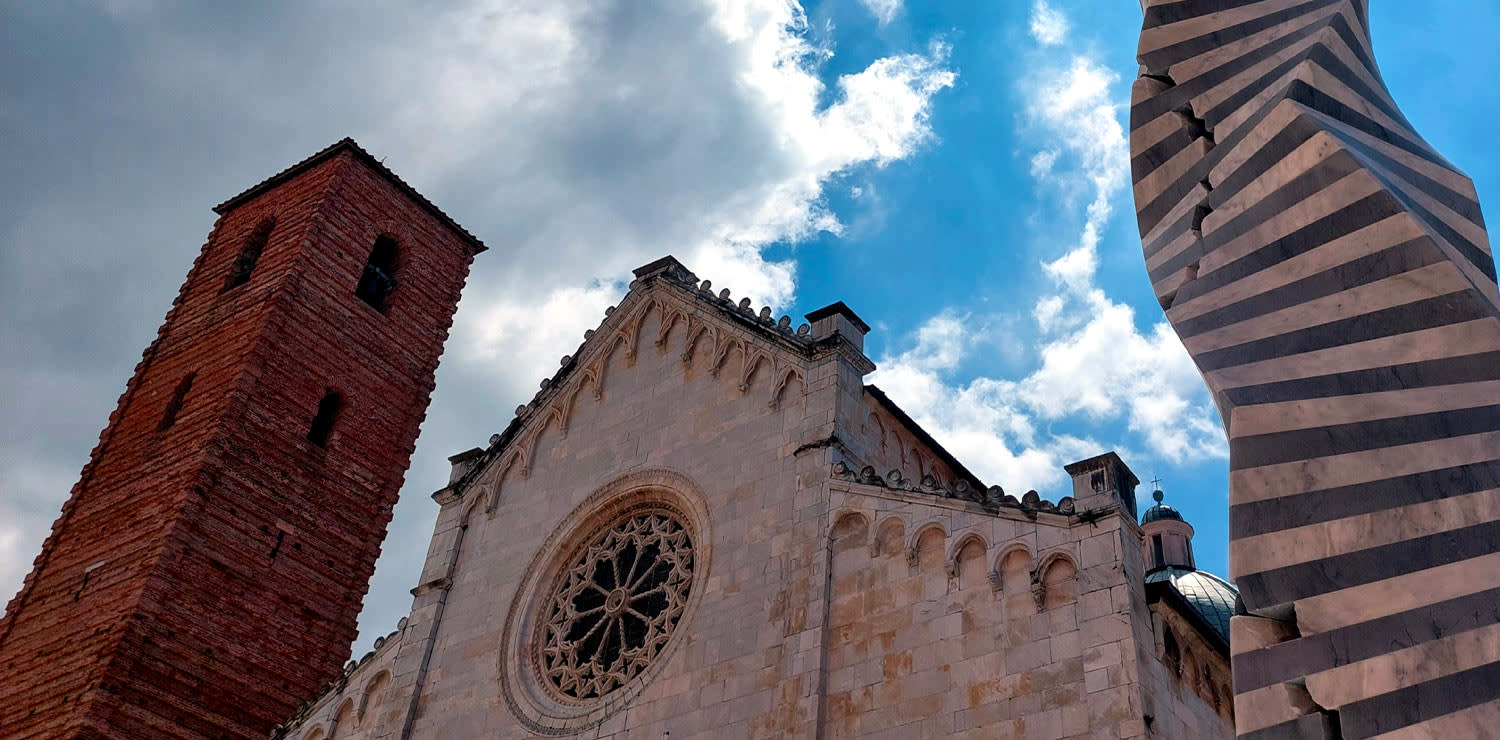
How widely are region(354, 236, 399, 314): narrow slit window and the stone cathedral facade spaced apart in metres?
10.2

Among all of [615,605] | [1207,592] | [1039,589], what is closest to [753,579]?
[615,605]

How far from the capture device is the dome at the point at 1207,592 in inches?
1240

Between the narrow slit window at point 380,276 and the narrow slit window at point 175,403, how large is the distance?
390cm

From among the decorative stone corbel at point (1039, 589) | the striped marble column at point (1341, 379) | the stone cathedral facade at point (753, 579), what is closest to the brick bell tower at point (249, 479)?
the stone cathedral facade at point (753, 579)

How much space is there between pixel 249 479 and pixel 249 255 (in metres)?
7.42

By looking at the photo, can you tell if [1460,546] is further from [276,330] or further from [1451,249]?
[276,330]

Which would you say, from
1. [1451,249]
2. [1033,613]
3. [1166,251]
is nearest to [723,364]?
[1033,613]

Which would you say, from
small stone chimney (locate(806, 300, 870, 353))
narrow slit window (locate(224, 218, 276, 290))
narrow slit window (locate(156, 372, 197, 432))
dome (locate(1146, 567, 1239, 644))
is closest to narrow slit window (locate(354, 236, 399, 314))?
narrow slit window (locate(224, 218, 276, 290))

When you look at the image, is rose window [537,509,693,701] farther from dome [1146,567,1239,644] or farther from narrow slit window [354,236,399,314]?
dome [1146,567,1239,644]

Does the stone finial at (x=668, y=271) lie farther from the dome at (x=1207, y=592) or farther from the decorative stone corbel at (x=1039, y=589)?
the dome at (x=1207, y=592)

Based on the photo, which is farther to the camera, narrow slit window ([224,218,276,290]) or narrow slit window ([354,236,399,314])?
narrow slit window ([354,236,399,314])

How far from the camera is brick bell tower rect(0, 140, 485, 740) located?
22.2 metres

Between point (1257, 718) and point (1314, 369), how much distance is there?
4.51 feet

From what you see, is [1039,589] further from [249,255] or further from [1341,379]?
[249,255]
